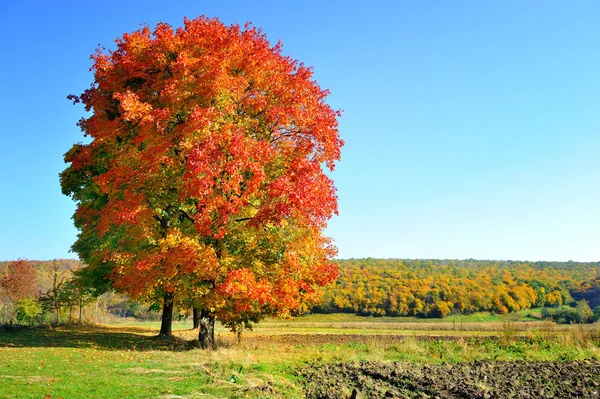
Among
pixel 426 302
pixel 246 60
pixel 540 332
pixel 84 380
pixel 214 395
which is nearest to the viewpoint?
pixel 214 395

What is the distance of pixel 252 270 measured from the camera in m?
18.0

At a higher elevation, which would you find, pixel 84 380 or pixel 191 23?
pixel 191 23

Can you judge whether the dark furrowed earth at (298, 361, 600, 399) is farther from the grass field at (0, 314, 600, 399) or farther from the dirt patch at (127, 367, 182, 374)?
the dirt patch at (127, 367, 182, 374)

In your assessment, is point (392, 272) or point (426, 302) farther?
point (392, 272)

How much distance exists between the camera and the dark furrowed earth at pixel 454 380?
10.4 metres

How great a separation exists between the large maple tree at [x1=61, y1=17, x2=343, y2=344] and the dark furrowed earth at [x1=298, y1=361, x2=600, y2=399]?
5.03 metres

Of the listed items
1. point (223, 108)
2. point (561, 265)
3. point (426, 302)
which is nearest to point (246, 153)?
point (223, 108)

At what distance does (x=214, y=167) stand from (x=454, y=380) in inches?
404

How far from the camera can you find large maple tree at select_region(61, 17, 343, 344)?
54.6ft

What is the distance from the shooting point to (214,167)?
53.5 feet

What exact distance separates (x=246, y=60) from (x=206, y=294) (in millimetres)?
9952

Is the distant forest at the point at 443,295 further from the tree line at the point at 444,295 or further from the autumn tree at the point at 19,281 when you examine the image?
the autumn tree at the point at 19,281

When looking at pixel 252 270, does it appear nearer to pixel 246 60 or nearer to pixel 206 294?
pixel 206 294

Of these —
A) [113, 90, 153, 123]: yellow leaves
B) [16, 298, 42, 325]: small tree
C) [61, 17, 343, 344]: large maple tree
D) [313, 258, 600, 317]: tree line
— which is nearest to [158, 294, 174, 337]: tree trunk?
[61, 17, 343, 344]: large maple tree
